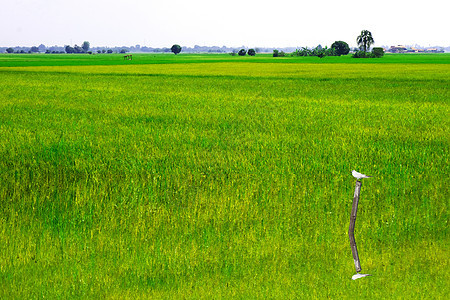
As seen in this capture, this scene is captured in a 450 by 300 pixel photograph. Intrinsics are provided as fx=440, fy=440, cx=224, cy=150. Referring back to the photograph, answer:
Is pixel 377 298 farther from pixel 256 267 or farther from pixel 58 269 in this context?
pixel 58 269

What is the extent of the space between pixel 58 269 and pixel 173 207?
79.0 inches

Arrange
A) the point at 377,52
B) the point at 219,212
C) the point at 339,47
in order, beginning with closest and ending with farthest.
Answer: the point at 219,212 < the point at 377,52 < the point at 339,47

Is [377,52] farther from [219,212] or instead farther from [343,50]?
[219,212]

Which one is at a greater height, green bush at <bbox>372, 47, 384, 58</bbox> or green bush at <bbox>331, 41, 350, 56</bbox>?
green bush at <bbox>331, 41, 350, 56</bbox>

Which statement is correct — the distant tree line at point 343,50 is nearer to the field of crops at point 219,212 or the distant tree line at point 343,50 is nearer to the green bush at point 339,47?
the green bush at point 339,47

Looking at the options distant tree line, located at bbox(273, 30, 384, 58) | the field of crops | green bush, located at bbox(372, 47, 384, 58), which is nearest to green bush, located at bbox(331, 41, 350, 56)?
distant tree line, located at bbox(273, 30, 384, 58)

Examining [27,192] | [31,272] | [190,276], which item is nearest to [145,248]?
[190,276]

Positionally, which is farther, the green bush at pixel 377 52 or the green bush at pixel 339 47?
the green bush at pixel 339 47

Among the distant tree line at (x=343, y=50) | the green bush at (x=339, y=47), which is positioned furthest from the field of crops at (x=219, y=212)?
the green bush at (x=339, y=47)

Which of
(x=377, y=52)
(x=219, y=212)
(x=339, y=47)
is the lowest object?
(x=219, y=212)

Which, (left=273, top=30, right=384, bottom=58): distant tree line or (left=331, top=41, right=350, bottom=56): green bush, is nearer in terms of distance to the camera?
(left=273, top=30, right=384, bottom=58): distant tree line

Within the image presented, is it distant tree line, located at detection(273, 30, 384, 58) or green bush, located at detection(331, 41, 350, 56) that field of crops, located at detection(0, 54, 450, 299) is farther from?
green bush, located at detection(331, 41, 350, 56)

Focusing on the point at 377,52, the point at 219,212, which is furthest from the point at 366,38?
the point at 219,212

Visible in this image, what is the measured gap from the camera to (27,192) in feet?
23.5
